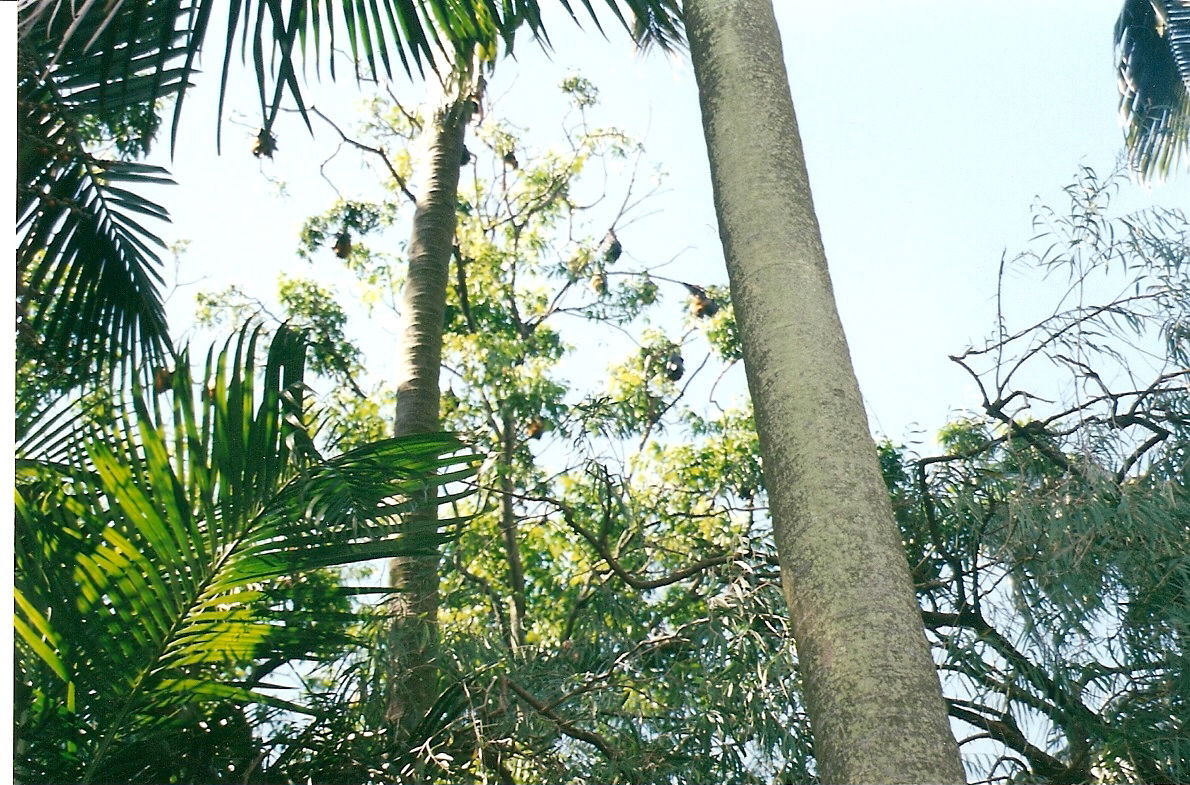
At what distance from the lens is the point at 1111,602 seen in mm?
→ 3355

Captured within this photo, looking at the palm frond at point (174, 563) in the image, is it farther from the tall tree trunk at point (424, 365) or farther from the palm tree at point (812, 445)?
the palm tree at point (812, 445)

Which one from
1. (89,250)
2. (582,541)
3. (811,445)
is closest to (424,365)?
(89,250)

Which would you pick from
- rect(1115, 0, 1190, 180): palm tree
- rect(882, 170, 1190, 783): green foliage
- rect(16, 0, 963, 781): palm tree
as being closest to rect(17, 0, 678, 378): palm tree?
rect(16, 0, 963, 781): palm tree

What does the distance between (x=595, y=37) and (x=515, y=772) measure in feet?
26.2

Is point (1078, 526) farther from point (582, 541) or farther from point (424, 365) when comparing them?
point (582, 541)

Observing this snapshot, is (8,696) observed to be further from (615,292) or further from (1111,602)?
(615,292)

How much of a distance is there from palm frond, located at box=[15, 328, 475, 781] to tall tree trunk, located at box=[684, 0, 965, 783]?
3.34 ft

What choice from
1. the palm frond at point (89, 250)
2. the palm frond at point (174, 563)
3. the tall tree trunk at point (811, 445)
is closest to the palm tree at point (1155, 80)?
the palm frond at point (89, 250)

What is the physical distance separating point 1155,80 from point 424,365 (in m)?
7.17

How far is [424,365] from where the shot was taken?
16.8ft

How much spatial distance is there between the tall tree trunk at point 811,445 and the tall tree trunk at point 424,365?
1.75 meters

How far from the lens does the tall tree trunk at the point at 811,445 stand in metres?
1.65

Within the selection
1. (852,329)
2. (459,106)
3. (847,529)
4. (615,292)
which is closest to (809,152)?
(852,329)

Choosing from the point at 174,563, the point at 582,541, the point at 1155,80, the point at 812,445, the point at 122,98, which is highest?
the point at 1155,80
